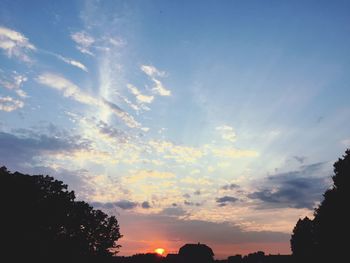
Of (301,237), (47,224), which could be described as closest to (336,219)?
(301,237)

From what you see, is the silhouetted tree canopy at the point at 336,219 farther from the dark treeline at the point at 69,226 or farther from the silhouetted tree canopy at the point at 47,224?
the silhouetted tree canopy at the point at 47,224

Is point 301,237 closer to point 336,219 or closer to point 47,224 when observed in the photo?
point 336,219

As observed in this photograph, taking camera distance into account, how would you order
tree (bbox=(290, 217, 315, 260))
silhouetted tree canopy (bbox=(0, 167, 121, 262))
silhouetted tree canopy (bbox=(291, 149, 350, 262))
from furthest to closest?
tree (bbox=(290, 217, 315, 260)) < silhouetted tree canopy (bbox=(0, 167, 121, 262)) < silhouetted tree canopy (bbox=(291, 149, 350, 262))

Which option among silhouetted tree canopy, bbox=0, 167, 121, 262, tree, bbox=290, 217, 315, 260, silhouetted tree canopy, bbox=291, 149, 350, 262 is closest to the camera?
silhouetted tree canopy, bbox=291, 149, 350, 262

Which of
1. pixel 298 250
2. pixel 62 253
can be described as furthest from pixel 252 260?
pixel 62 253

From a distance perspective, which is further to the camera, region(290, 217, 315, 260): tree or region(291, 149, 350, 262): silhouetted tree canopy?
region(290, 217, 315, 260): tree

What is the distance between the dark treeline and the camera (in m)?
42.8

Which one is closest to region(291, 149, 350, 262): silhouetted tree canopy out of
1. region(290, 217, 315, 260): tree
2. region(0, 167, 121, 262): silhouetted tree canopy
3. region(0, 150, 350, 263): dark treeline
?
region(0, 150, 350, 263): dark treeline

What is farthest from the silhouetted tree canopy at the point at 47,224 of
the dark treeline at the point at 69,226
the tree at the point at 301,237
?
the tree at the point at 301,237

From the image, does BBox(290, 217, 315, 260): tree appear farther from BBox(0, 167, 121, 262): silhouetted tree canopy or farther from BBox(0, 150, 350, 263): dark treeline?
BBox(0, 167, 121, 262): silhouetted tree canopy

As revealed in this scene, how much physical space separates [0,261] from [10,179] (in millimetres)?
11123

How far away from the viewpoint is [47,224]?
6197 cm

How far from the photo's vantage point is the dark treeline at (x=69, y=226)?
4281 centimetres

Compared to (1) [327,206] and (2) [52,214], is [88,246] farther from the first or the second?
(1) [327,206]
